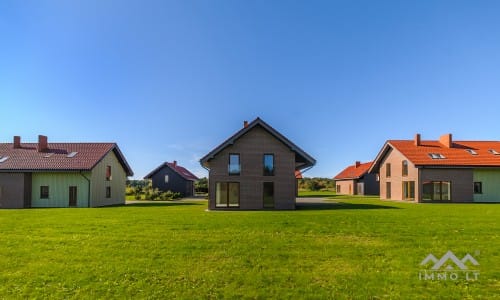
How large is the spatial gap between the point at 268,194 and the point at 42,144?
22.2 m

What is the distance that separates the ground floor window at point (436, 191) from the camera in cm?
3212

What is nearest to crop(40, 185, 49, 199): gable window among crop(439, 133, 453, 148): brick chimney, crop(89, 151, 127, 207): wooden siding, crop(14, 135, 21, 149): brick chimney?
crop(89, 151, 127, 207): wooden siding

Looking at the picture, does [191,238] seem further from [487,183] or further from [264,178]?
[487,183]

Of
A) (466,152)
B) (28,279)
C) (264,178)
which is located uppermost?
(466,152)

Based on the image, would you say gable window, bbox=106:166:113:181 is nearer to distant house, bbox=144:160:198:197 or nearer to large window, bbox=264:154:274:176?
distant house, bbox=144:160:198:197

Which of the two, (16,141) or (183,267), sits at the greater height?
(16,141)

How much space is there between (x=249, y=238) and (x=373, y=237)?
13.6ft

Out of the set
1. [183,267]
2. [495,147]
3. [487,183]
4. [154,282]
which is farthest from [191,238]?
[495,147]

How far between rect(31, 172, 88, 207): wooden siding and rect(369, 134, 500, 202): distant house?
2989 centimetres

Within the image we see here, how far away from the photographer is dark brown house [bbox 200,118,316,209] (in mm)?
24516

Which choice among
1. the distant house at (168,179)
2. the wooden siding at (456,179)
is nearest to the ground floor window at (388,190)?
the wooden siding at (456,179)

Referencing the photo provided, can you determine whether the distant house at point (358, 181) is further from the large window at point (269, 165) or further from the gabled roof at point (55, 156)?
the gabled roof at point (55, 156)

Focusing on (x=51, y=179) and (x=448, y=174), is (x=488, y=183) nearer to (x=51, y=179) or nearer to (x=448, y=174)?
(x=448, y=174)

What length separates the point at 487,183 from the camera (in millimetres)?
32406
